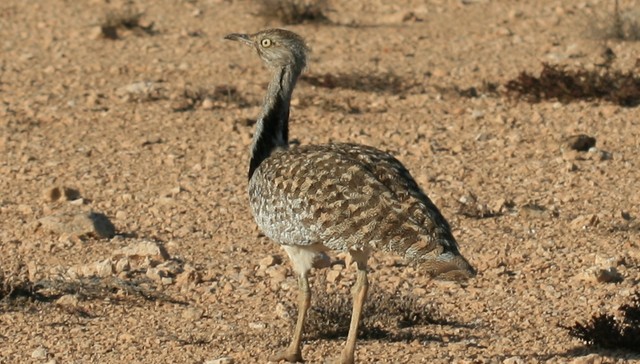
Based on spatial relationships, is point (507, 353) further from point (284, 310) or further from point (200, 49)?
point (200, 49)

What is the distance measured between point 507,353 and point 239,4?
32.0ft

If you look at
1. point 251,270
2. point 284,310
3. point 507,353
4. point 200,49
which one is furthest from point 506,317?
point 200,49

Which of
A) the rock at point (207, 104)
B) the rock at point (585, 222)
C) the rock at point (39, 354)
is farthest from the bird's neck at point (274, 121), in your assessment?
the rock at point (207, 104)

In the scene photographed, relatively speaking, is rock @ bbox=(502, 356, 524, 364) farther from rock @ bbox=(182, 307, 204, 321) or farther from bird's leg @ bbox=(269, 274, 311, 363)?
rock @ bbox=(182, 307, 204, 321)

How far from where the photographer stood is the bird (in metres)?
5.78

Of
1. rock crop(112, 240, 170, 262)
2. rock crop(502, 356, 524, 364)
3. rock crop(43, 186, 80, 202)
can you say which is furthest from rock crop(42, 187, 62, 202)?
rock crop(502, 356, 524, 364)

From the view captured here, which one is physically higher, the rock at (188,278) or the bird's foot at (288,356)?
the bird's foot at (288,356)

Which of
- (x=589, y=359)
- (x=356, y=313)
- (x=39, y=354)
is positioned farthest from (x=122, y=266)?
(x=589, y=359)

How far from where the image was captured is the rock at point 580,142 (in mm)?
10200

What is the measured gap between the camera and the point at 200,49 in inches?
535

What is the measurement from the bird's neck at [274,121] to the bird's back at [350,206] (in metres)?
0.25

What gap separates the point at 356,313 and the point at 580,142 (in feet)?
14.3

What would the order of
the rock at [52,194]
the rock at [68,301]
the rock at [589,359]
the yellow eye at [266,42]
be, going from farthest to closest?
the rock at [52,194] → the rock at [68,301] → the yellow eye at [266,42] → the rock at [589,359]

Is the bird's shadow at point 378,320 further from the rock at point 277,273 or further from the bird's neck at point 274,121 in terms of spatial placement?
the bird's neck at point 274,121
